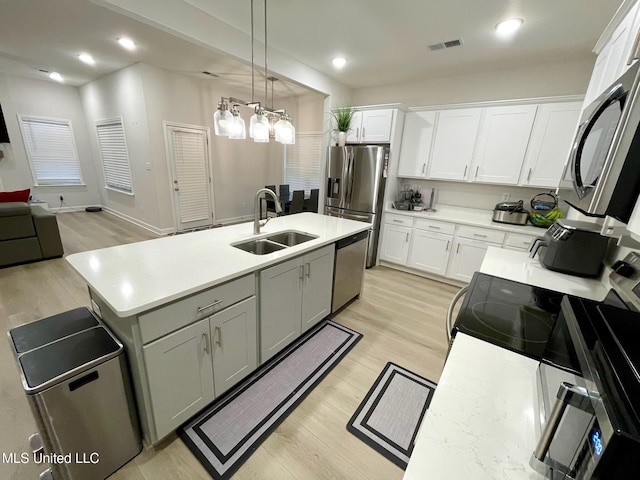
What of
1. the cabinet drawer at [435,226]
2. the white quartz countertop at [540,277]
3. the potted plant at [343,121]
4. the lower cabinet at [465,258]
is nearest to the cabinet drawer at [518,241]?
the lower cabinet at [465,258]

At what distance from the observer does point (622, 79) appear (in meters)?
0.83

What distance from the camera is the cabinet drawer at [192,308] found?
121 centimetres

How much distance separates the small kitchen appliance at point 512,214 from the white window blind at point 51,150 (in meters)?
8.84

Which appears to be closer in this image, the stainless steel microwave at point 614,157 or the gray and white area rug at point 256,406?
the stainless steel microwave at point 614,157

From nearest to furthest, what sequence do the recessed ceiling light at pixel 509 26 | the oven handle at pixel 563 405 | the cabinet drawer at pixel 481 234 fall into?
1. the oven handle at pixel 563 405
2. the recessed ceiling light at pixel 509 26
3. the cabinet drawer at pixel 481 234

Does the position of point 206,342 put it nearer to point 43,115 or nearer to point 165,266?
point 165,266

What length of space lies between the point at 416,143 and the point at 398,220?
111cm

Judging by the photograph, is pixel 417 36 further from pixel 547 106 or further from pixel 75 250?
pixel 75 250

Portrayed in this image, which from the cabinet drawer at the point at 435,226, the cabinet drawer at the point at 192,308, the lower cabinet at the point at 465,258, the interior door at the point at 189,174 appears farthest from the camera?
the interior door at the point at 189,174

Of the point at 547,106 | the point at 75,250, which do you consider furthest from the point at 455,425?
the point at 75,250

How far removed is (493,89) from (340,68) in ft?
6.61

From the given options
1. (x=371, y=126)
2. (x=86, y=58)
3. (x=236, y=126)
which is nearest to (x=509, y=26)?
(x=371, y=126)

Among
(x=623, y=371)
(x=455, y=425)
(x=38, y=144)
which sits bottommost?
(x=455, y=425)

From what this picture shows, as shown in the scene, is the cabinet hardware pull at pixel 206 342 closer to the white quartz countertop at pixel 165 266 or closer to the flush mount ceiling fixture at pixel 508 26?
the white quartz countertop at pixel 165 266
